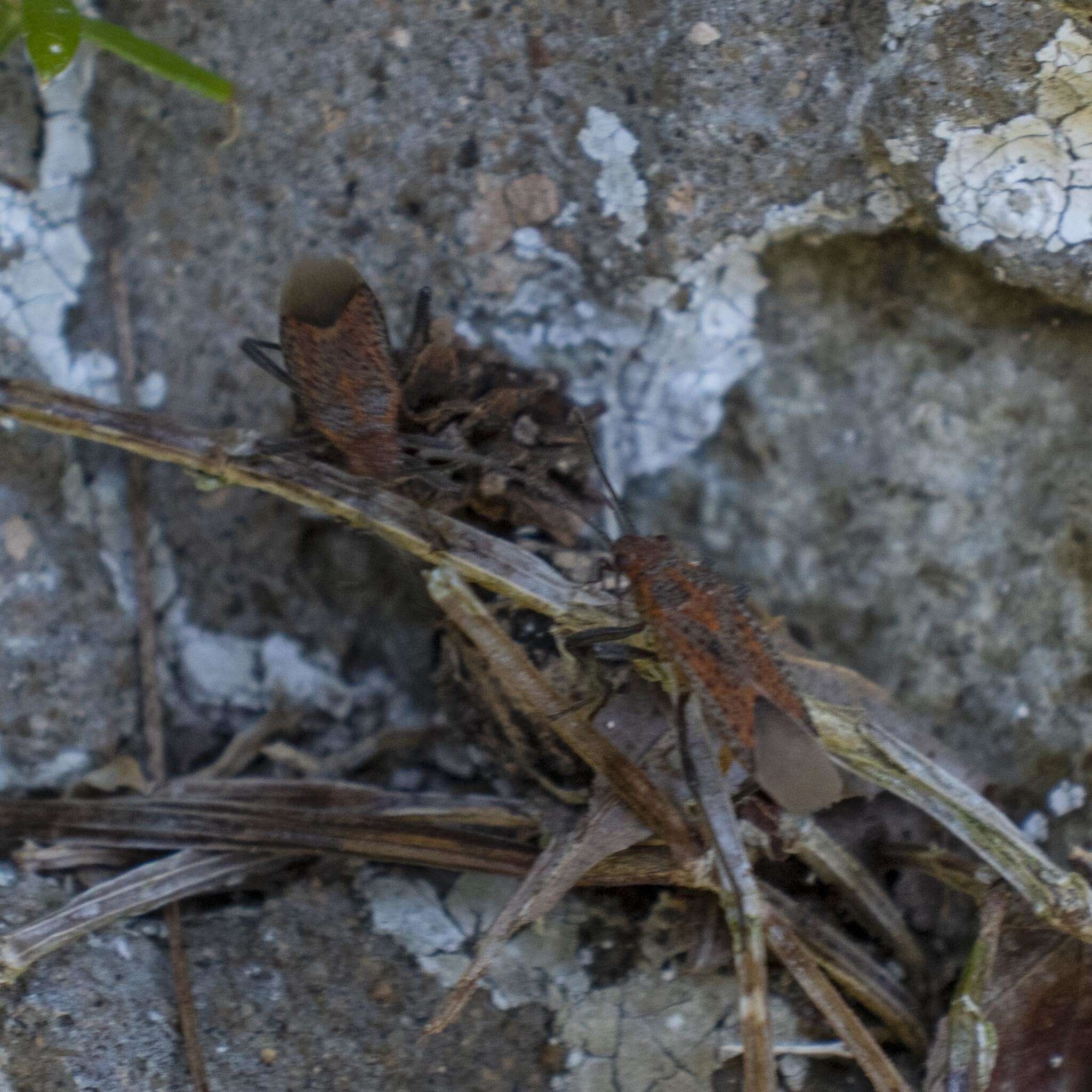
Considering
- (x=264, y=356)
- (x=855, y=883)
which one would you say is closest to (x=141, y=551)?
(x=264, y=356)

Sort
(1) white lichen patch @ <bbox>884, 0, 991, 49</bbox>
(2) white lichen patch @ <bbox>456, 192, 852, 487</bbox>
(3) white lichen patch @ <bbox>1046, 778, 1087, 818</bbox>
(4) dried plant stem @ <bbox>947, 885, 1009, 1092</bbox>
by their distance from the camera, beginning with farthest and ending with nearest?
(2) white lichen patch @ <bbox>456, 192, 852, 487</bbox>, (3) white lichen patch @ <bbox>1046, 778, 1087, 818</bbox>, (1) white lichen patch @ <bbox>884, 0, 991, 49</bbox>, (4) dried plant stem @ <bbox>947, 885, 1009, 1092</bbox>

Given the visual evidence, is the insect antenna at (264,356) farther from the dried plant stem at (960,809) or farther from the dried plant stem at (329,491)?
the dried plant stem at (960,809)

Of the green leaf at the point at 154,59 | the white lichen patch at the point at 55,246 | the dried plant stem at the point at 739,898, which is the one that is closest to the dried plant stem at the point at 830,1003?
the dried plant stem at the point at 739,898

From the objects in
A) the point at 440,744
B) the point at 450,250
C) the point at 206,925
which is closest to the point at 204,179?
the point at 450,250

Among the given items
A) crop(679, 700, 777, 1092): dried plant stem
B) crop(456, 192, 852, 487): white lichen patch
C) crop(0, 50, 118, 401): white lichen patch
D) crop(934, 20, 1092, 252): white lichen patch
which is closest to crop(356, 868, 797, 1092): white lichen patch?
crop(679, 700, 777, 1092): dried plant stem

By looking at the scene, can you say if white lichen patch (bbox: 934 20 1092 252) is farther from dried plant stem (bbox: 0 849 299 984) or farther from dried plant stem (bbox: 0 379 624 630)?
dried plant stem (bbox: 0 849 299 984)

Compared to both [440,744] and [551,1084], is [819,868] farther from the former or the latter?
[440,744]

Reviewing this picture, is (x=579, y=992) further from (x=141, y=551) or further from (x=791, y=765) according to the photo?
(x=141, y=551)
